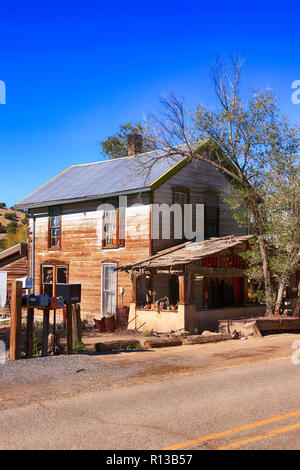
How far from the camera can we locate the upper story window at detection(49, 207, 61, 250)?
27.4m

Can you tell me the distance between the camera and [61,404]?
27.5 ft

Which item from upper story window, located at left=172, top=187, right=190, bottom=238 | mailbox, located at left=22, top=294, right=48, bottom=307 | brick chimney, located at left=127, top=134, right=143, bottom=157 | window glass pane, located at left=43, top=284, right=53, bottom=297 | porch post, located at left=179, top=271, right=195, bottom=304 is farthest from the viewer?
brick chimney, located at left=127, top=134, right=143, bottom=157

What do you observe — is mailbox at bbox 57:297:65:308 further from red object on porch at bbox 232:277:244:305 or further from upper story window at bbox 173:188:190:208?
red object on porch at bbox 232:277:244:305

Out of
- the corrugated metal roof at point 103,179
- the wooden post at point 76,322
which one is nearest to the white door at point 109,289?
the corrugated metal roof at point 103,179

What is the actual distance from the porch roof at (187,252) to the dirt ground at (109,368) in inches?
187

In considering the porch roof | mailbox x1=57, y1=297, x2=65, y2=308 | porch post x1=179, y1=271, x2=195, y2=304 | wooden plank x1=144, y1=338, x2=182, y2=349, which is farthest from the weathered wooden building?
mailbox x1=57, y1=297, x2=65, y2=308

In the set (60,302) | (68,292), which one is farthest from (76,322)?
(60,302)

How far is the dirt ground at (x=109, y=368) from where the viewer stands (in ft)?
31.2

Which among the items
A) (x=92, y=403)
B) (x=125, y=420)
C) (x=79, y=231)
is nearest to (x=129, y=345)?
(x=92, y=403)

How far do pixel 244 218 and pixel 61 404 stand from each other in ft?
50.4

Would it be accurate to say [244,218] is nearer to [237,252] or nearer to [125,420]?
[237,252]

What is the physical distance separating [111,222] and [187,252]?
193 inches

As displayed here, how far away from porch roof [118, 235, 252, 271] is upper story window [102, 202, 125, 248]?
2.47 metres

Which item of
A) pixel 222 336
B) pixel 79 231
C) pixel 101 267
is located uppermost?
pixel 79 231
